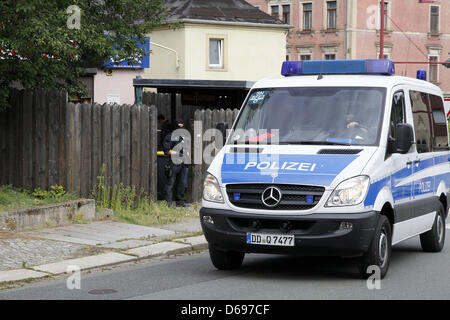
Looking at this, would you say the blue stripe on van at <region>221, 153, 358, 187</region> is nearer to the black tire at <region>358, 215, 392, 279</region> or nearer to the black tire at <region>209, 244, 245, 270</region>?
the black tire at <region>358, 215, 392, 279</region>

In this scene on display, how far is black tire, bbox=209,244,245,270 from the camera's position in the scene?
402 inches

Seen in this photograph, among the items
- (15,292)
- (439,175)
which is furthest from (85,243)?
(439,175)

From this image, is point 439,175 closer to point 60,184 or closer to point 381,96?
point 381,96

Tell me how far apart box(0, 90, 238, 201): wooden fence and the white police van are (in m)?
4.79

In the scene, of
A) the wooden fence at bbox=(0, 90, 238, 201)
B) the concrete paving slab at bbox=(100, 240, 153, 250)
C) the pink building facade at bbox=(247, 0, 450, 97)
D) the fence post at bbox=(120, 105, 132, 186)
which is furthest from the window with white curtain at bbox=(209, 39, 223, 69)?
the concrete paving slab at bbox=(100, 240, 153, 250)

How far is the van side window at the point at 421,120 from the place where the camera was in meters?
11.2

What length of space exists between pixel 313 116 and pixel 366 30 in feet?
176

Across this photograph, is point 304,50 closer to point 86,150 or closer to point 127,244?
point 86,150

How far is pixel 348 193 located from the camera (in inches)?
358

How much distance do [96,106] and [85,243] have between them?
3899 mm

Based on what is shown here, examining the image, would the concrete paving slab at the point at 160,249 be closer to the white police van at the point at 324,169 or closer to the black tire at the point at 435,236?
the white police van at the point at 324,169

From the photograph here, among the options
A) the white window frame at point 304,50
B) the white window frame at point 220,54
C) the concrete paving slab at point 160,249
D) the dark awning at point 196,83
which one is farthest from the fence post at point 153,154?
the white window frame at point 304,50

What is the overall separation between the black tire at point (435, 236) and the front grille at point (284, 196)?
3491 mm

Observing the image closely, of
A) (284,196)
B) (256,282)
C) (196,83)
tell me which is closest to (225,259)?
(256,282)
